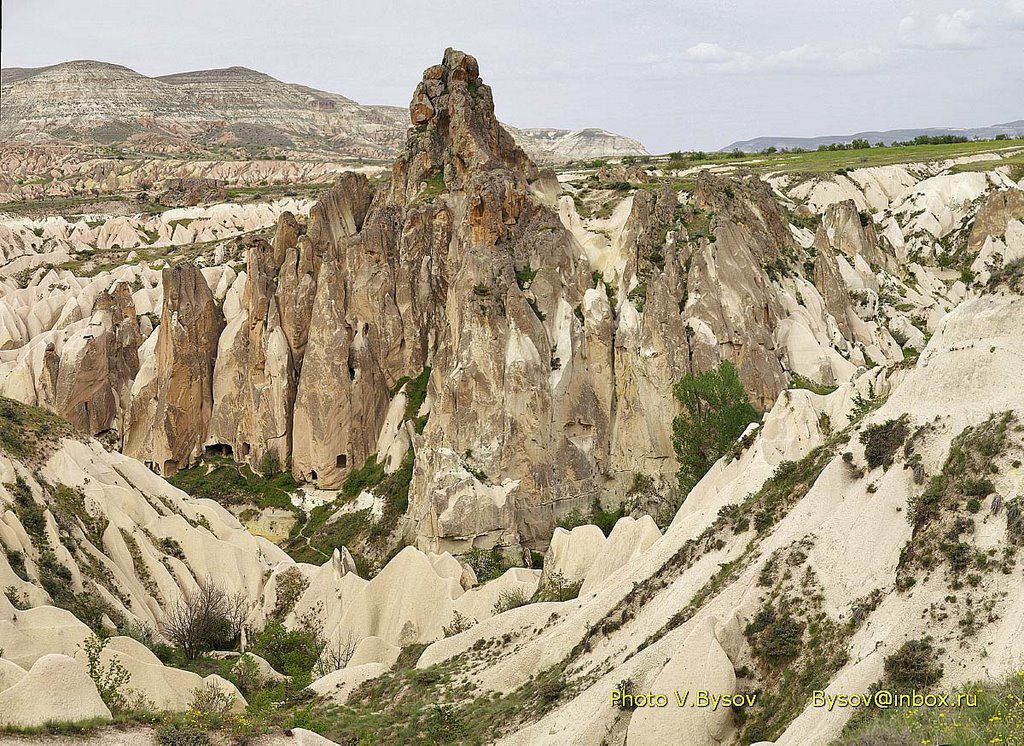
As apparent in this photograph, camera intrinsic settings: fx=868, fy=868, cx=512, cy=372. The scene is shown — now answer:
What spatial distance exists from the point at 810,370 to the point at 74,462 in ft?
101

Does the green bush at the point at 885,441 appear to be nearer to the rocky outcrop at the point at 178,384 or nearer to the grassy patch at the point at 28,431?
the grassy patch at the point at 28,431

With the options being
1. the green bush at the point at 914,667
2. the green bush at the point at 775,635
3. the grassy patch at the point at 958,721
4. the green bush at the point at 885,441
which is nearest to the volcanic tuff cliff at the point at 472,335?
the green bush at the point at 885,441

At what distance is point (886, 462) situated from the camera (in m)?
16.2

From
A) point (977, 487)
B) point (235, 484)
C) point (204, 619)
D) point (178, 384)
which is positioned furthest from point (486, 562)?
point (178, 384)

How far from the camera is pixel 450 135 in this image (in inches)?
1887

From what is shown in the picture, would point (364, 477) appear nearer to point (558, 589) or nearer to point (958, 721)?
point (558, 589)

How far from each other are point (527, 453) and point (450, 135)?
790 inches

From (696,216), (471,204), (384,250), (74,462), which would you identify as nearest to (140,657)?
(74,462)

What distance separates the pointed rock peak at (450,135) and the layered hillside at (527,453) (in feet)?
0.58

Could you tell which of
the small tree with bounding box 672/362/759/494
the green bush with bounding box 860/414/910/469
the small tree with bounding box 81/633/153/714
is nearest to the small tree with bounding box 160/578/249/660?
the small tree with bounding box 81/633/153/714

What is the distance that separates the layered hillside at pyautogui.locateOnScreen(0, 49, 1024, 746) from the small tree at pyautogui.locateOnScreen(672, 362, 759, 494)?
1.72 feet

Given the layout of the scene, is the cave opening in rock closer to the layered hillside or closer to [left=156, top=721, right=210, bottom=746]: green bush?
the layered hillside

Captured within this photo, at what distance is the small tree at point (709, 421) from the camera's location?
34.5 m

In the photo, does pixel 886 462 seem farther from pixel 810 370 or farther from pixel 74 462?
pixel 74 462
